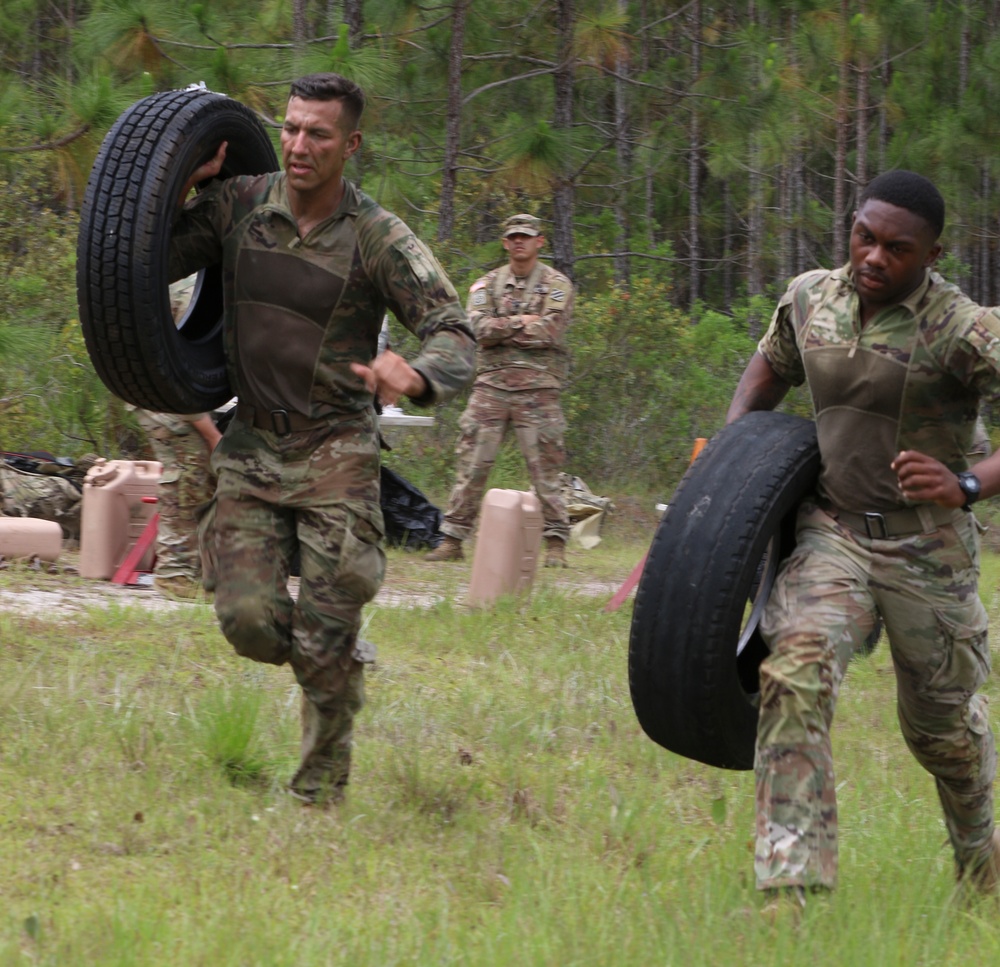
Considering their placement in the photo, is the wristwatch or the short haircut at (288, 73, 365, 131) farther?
the short haircut at (288, 73, 365, 131)

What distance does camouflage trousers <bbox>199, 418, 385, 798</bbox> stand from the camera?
4.57 metres

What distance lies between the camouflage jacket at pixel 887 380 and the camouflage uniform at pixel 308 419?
1050 mm

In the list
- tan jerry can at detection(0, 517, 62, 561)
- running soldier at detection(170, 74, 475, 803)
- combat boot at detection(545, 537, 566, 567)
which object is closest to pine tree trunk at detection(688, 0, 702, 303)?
combat boot at detection(545, 537, 566, 567)

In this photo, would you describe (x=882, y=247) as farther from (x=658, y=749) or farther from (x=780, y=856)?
(x=658, y=749)

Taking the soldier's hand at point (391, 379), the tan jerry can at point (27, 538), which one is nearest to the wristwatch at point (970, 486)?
the soldier's hand at point (391, 379)

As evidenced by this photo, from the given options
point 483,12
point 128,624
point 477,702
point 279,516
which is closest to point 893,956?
point 279,516

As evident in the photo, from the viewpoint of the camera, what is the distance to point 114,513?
8.91 meters

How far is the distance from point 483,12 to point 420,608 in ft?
34.6

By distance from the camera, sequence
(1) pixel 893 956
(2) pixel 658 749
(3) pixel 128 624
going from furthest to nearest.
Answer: (3) pixel 128 624, (2) pixel 658 749, (1) pixel 893 956

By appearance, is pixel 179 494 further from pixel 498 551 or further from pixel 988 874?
pixel 988 874

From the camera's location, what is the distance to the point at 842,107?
17.7 m

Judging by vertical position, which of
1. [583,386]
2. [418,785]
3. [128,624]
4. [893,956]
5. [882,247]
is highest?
[882,247]

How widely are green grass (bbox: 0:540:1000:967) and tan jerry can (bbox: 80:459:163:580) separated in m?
1.53

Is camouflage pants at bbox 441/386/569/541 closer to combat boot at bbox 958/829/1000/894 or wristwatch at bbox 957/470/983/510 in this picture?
combat boot at bbox 958/829/1000/894
